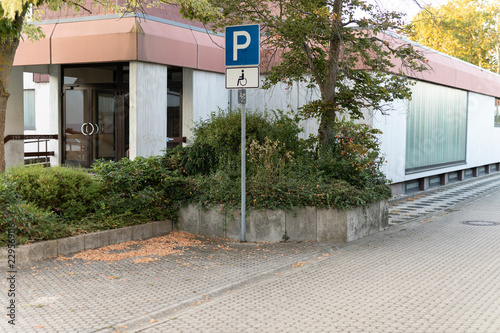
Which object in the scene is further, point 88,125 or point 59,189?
point 88,125

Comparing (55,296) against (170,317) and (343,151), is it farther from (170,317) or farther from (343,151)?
→ (343,151)

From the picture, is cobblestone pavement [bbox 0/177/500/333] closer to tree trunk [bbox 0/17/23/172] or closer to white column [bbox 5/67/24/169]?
tree trunk [bbox 0/17/23/172]

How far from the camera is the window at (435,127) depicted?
17047 millimetres

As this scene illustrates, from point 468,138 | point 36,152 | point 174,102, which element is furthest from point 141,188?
point 468,138

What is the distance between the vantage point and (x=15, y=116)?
648 inches

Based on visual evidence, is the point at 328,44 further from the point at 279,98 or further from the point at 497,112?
the point at 497,112

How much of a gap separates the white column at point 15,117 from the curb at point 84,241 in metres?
9.03

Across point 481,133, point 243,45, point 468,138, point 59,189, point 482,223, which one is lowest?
point 482,223

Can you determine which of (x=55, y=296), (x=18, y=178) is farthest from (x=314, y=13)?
(x=55, y=296)

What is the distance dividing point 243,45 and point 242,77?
510 millimetres

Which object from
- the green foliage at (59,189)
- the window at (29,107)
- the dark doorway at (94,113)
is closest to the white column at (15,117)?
the dark doorway at (94,113)

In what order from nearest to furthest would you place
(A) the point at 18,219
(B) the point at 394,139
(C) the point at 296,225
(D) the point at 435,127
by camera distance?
(A) the point at 18,219, (C) the point at 296,225, (B) the point at 394,139, (D) the point at 435,127

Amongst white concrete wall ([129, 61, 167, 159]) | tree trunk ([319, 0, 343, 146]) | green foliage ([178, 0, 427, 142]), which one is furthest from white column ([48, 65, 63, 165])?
tree trunk ([319, 0, 343, 146])

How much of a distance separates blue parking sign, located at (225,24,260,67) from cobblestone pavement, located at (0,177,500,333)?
2873 mm
